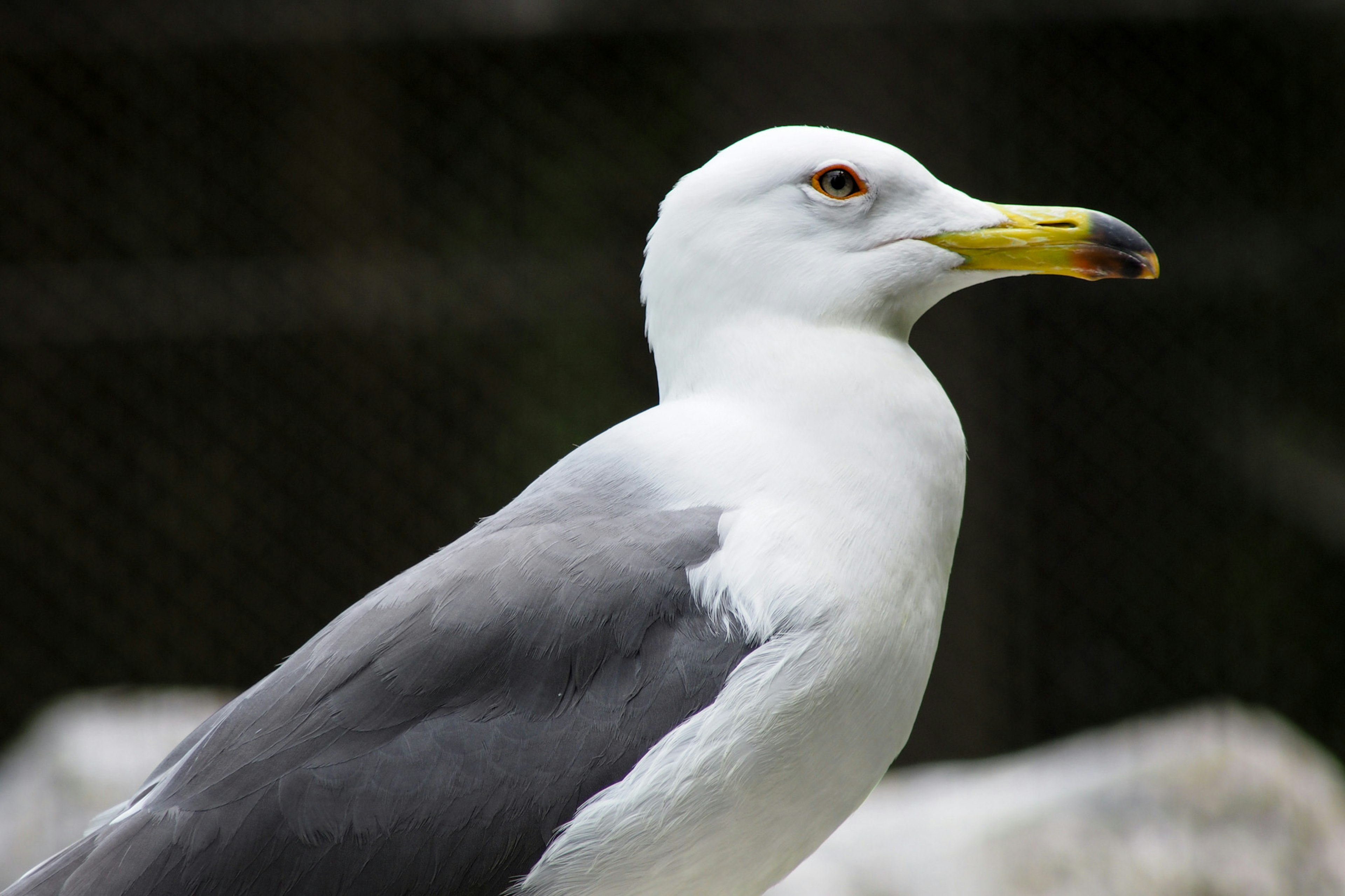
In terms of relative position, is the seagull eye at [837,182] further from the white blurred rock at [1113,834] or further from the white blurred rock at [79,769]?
the white blurred rock at [79,769]

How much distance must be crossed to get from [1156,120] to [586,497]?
2348 mm

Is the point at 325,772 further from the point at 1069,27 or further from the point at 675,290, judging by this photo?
the point at 1069,27

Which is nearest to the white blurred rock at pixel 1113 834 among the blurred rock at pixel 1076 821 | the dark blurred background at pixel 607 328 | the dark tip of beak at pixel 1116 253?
the blurred rock at pixel 1076 821

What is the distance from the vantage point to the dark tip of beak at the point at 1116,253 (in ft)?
3.47

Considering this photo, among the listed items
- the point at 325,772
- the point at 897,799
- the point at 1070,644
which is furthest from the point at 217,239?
the point at 325,772

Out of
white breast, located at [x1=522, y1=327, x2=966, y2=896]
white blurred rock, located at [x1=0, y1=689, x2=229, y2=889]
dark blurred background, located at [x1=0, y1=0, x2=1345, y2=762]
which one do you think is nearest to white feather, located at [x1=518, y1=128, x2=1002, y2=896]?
white breast, located at [x1=522, y1=327, x2=966, y2=896]

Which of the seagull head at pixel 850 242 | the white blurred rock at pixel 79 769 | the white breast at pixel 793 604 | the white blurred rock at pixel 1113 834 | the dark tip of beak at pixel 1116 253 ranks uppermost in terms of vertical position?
the seagull head at pixel 850 242

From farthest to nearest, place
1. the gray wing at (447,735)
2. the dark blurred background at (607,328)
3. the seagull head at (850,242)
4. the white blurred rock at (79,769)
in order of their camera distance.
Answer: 1. the dark blurred background at (607,328)
2. the white blurred rock at (79,769)
3. the seagull head at (850,242)
4. the gray wing at (447,735)

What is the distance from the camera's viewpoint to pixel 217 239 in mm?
2955

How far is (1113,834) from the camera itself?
6.35 feet

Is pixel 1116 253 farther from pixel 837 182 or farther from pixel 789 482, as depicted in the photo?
pixel 789 482

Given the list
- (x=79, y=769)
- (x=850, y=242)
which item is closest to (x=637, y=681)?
(x=850, y=242)

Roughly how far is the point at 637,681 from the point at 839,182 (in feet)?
1.40

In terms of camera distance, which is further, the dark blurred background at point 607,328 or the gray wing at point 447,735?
the dark blurred background at point 607,328
